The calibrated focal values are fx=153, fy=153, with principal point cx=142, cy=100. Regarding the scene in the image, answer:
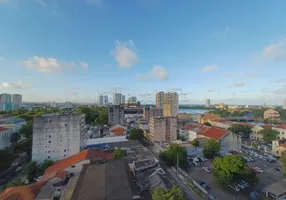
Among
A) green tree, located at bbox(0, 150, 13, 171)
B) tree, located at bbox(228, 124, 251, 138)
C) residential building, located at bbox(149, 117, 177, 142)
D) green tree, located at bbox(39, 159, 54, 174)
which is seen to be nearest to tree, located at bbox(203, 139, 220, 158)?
residential building, located at bbox(149, 117, 177, 142)

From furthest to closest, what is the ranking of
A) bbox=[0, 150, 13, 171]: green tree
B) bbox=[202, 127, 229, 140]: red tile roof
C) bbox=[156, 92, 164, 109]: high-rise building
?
bbox=[156, 92, 164, 109]: high-rise building
bbox=[202, 127, 229, 140]: red tile roof
bbox=[0, 150, 13, 171]: green tree

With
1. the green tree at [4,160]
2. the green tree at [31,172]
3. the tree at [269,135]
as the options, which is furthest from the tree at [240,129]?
the green tree at [4,160]

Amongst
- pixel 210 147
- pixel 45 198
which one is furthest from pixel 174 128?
pixel 45 198

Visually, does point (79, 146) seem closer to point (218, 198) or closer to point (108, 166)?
point (108, 166)

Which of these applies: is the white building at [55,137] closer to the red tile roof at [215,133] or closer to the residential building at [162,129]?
the residential building at [162,129]

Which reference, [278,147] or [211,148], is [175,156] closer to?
[211,148]

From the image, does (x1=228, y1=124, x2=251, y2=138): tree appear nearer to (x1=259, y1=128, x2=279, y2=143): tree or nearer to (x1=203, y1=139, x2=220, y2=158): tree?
(x1=259, y1=128, x2=279, y2=143): tree
